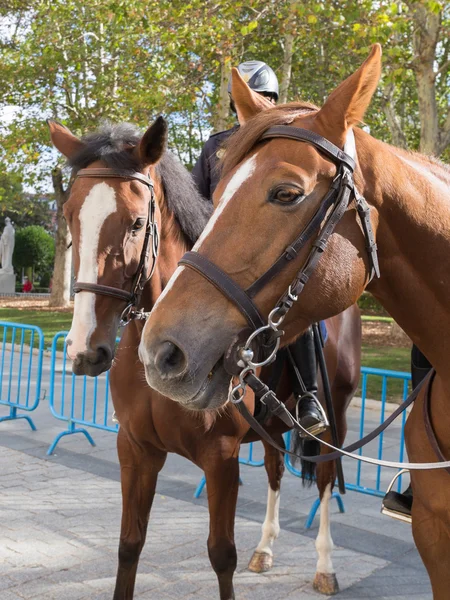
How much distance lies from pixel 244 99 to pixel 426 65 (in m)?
10.1

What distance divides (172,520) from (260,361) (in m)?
3.83

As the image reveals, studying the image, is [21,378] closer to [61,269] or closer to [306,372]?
[306,372]

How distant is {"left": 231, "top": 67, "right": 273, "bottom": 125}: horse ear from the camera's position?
7.47ft

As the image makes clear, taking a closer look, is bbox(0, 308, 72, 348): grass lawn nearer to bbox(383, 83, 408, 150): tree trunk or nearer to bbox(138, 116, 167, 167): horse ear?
bbox(383, 83, 408, 150): tree trunk

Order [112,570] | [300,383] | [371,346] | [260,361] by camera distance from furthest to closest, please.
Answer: [371,346] → [112,570] → [300,383] → [260,361]

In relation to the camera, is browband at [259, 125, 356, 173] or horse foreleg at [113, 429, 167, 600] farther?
horse foreleg at [113, 429, 167, 600]

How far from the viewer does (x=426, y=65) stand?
11.2 m

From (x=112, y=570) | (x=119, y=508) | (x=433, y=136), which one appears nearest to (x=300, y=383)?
(x=112, y=570)

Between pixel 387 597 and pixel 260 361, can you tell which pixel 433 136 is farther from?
pixel 260 361

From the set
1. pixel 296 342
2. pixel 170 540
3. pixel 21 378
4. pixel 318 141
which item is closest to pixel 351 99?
pixel 318 141

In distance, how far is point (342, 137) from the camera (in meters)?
1.96

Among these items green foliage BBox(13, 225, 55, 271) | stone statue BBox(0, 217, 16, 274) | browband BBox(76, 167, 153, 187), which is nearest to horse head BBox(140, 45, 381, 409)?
browband BBox(76, 167, 153, 187)

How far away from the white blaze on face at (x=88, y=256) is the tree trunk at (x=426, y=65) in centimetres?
816

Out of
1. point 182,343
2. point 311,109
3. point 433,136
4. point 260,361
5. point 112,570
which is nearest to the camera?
point 182,343
